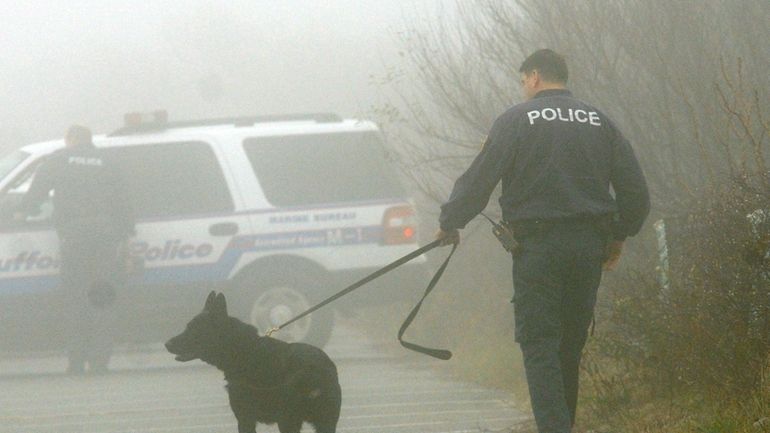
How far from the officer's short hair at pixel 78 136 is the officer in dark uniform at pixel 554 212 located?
24.4 ft

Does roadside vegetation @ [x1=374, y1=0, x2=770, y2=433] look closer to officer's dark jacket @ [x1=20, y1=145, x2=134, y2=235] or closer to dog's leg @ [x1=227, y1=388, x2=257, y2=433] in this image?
dog's leg @ [x1=227, y1=388, x2=257, y2=433]

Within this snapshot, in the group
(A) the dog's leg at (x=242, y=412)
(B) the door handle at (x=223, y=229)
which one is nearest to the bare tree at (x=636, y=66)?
(B) the door handle at (x=223, y=229)

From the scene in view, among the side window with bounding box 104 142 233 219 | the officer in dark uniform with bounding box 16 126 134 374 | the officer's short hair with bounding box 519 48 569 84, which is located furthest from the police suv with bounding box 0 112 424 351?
the officer's short hair with bounding box 519 48 569 84

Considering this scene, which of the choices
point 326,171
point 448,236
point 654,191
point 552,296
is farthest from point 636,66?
point 552,296

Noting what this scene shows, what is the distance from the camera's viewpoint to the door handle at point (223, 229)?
44.9 feet

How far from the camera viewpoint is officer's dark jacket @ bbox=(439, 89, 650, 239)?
20.6ft

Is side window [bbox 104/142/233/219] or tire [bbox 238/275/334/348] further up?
side window [bbox 104/142/233/219]

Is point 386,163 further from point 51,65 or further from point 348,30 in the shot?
point 51,65

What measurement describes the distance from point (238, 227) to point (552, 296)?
Result: 304 inches

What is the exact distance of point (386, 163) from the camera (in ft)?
45.6

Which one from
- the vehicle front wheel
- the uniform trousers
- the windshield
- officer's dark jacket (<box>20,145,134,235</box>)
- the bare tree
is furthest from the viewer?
the vehicle front wheel

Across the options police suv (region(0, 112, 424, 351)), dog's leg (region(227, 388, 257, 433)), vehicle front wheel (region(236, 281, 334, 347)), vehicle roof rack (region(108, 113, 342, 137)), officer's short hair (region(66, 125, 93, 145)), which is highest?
dog's leg (region(227, 388, 257, 433))

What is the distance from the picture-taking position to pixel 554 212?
20.5 feet

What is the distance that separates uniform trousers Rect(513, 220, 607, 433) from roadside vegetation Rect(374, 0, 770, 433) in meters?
0.65
